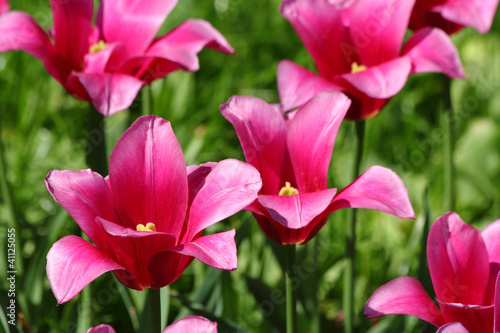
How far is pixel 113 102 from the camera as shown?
1.25 meters

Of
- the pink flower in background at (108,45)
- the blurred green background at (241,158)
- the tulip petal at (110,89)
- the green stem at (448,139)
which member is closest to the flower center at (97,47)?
the pink flower in background at (108,45)

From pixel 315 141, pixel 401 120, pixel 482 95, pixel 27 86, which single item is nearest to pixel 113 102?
pixel 315 141

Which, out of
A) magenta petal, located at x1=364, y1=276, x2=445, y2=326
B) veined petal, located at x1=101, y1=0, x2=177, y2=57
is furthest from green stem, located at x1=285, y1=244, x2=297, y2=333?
veined petal, located at x1=101, y1=0, x2=177, y2=57

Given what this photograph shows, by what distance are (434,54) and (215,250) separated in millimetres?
668

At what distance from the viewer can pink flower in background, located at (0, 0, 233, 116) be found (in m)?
1.30

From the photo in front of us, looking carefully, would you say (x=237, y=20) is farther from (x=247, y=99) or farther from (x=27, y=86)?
(x=247, y=99)

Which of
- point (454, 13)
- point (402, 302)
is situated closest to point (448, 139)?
point (454, 13)

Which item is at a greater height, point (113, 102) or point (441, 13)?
point (441, 13)

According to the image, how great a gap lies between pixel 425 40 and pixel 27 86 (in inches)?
69.3

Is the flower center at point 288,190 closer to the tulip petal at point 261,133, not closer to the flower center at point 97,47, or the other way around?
the tulip petal at point 261,133

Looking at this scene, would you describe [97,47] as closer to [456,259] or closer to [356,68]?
[356,68]

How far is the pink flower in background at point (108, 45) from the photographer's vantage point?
4.25 feet

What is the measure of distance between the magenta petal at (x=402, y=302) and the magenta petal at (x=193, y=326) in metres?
0.24

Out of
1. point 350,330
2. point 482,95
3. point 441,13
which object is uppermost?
point 441,13
